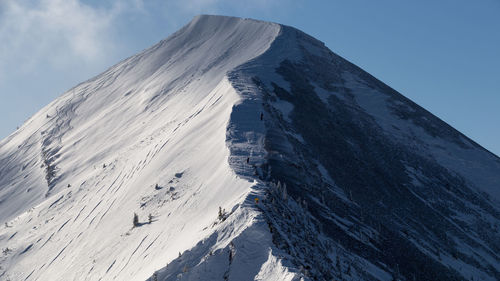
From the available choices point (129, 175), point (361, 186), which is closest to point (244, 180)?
point (129, 175)

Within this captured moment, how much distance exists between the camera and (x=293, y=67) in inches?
1674

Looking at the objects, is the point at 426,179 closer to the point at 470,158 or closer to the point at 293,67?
the point at 470,158

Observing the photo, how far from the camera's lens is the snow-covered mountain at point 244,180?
1320cm

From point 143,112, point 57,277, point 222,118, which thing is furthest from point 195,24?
→ point 57,277

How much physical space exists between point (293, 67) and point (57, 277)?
97.5ft

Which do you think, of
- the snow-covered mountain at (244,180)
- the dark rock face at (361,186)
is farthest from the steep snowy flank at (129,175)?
the dark rock face at (361,186)

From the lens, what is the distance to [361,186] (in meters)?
25.3

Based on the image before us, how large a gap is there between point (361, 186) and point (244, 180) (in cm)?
1200

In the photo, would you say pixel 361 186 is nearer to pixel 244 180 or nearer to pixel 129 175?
pixel 129 175

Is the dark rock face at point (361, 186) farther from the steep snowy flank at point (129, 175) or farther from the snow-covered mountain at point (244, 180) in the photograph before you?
the steep snowy flank at point (129, 175)

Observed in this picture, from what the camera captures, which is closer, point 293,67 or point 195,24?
point 293,67

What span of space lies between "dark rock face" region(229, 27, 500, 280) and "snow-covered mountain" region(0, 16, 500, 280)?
0.14 metres

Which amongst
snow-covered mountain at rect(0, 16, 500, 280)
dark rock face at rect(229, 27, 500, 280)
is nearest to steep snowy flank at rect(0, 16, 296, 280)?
snow-covered mountain at rect(0, 16, 500, 280)

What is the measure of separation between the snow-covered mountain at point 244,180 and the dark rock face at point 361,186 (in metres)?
0.14
